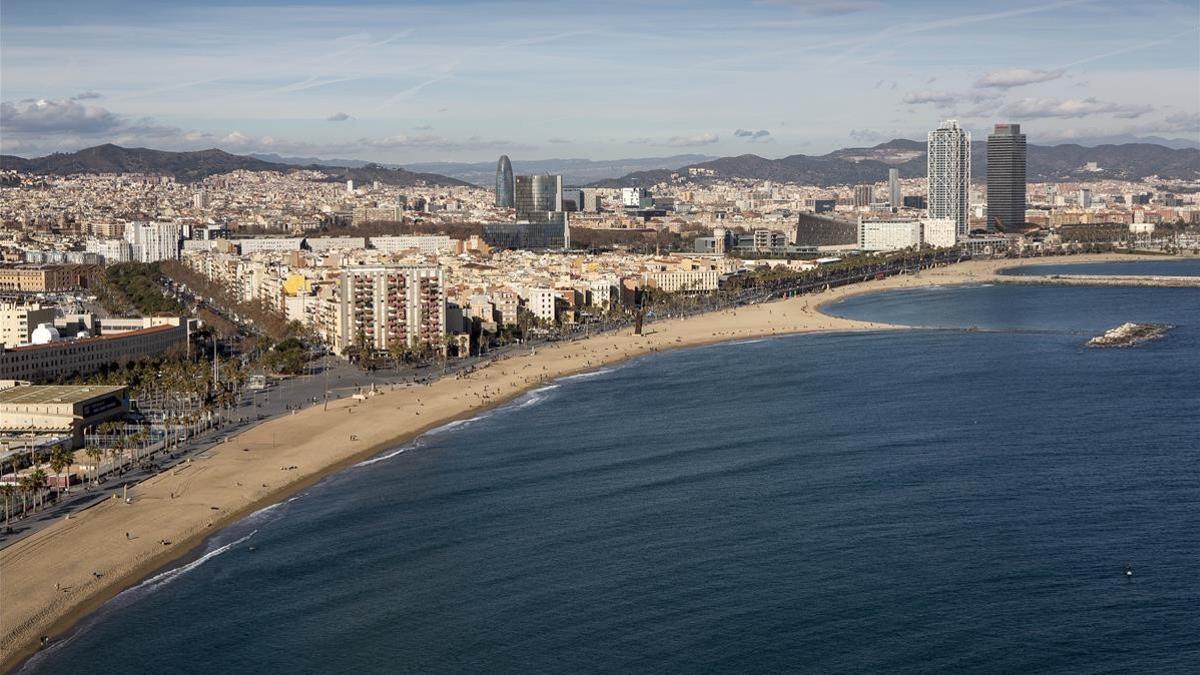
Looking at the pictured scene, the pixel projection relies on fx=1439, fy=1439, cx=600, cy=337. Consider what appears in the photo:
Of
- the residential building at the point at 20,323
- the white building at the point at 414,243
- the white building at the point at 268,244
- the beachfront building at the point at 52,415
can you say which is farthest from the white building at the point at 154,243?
the beachfront building at the point at 52,415

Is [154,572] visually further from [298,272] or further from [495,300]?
[298,272]

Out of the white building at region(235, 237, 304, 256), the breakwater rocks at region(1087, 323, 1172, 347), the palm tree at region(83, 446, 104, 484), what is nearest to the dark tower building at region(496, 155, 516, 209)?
the white building at region(235, 237, 304, 256)

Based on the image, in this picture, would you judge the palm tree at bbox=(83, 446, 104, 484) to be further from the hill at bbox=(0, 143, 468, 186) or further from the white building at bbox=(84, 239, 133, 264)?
the hill at bbox=(0, 143, 468, 186)

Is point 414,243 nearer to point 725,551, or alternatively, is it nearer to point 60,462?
point 60,462

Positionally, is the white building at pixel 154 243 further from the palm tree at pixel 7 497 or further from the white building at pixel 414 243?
the palm tree at pixel 7 497

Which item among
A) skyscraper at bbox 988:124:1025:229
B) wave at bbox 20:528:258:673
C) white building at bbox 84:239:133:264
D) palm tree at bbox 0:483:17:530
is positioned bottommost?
wave at bbox 20:528:258:673
